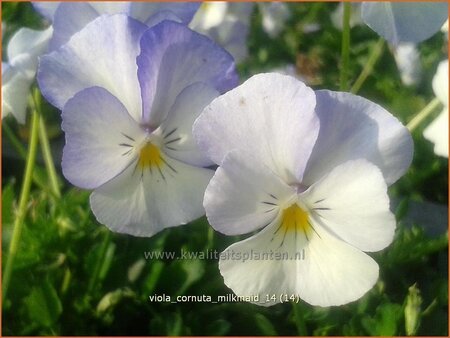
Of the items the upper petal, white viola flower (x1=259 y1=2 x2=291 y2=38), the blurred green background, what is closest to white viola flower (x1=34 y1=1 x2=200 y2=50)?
the upper petal

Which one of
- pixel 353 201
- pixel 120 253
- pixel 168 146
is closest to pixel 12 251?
pixel 120 253

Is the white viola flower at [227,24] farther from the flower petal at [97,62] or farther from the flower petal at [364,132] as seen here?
the flower petal at [364,132]

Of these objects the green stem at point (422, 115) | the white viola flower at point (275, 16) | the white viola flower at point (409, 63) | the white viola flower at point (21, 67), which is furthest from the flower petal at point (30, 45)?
the white viola flower at point (275, 16)

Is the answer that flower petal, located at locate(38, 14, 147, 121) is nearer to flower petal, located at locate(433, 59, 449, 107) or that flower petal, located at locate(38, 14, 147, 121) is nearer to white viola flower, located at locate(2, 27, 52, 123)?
white viola flower, located at locate(2, 27, 52, 123)

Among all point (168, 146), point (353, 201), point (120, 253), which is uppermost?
point (120, 253)

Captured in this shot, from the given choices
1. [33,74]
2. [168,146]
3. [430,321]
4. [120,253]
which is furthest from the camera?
[120,253]

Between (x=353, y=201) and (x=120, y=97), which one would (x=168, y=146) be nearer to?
(x=120, y=97)

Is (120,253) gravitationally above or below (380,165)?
above
